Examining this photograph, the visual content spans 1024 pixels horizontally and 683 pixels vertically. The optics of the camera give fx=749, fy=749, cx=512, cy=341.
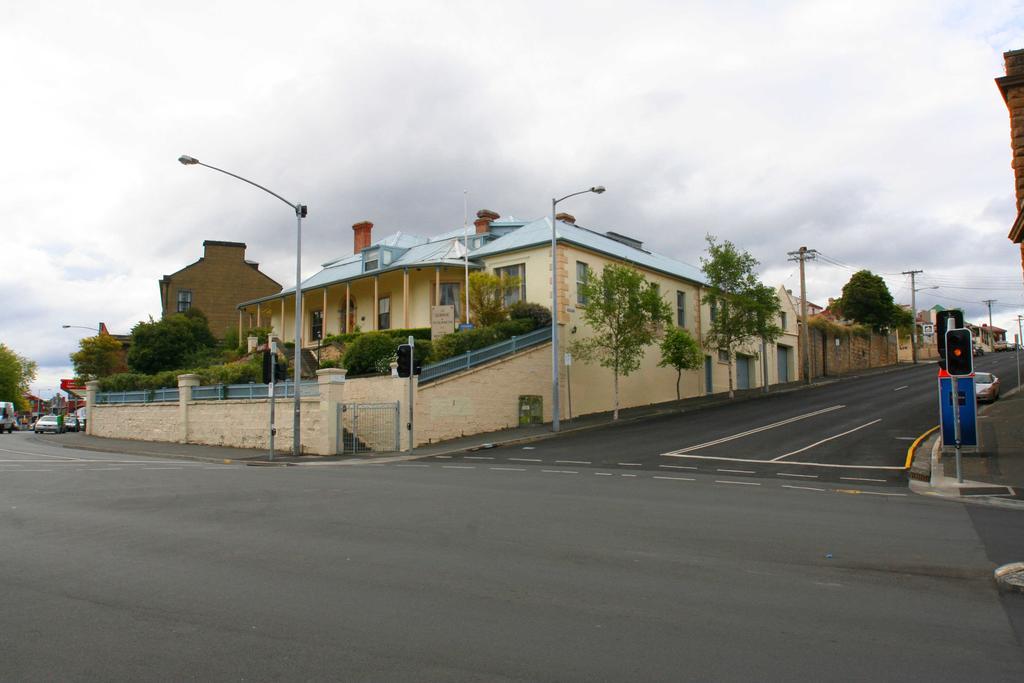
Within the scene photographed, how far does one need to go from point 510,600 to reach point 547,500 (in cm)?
589

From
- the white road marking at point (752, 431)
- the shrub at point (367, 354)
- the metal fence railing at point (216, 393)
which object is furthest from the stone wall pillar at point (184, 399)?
the white road marking at point (752, 431)

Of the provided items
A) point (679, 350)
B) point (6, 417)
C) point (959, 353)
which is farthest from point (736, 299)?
point (6, 417)

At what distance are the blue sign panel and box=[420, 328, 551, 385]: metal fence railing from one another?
15963mm

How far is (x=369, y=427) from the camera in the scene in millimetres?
26422

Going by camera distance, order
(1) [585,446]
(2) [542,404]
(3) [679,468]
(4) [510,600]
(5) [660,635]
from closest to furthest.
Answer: (5) [660,635]
(4) [510,600]
(3) [679,468]
(1) [585,446]
(2) [542,404]

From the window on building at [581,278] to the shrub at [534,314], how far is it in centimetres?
214

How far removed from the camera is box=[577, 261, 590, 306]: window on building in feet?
114

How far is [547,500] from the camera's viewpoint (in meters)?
11.9

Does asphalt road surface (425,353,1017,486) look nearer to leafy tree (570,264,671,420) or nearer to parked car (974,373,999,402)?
parked car (974,373,999,402)

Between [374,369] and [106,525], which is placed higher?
[374,369]

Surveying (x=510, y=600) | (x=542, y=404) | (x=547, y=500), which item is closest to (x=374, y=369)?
(x=542, y=404)

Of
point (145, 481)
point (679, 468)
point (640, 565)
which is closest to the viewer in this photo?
point (640, 565)

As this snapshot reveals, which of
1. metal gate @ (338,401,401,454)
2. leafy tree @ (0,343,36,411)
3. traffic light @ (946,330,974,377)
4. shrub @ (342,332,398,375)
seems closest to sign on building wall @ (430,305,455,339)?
shrub @ (342,332,398,375)

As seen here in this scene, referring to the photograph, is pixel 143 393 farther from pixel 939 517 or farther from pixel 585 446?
pixel 939 517
